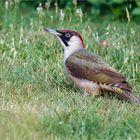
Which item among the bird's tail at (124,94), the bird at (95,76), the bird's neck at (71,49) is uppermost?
the bird's neck at (71,49)

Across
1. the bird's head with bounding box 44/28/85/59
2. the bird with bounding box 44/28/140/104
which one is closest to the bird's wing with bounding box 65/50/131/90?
the bird with bounding box 44/28/140/104

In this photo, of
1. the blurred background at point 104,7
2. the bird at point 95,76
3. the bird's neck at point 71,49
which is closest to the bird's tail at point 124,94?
the bird at point 95,76

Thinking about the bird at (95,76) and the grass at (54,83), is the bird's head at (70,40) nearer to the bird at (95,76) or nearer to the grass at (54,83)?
the bird at (95,76)

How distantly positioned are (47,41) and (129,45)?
3.16 ft

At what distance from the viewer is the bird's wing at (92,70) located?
262 inches

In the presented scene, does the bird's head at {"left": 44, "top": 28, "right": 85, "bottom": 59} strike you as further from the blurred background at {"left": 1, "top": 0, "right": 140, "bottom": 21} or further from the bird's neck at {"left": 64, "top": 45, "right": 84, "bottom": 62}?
the blurred background at {"left": 1, "top": 0, "right": 140, "bottom": 21}

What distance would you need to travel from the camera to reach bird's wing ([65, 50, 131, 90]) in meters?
6.65

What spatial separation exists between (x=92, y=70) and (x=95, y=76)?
0.23 ft

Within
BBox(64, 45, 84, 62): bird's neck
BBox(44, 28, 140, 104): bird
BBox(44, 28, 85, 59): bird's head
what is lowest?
BBox(44, 28, 140, 104): bird

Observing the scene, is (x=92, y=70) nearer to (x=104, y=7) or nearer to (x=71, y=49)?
(x=71, y=49)

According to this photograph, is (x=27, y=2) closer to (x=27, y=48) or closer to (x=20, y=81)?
(x=27, y=48)

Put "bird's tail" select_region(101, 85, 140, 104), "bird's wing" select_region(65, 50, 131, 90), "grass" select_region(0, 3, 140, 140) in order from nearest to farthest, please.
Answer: "grass" select_region(0, 3, 140, 140)
"bird's tail" select_region(101, 85, 140, 104)
"bird's wing" select_region(65, 50, 131, 90)

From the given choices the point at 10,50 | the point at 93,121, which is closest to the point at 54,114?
the point at 93,121

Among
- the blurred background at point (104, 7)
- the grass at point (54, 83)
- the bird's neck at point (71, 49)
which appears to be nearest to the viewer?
the grass at point (54, 83)
